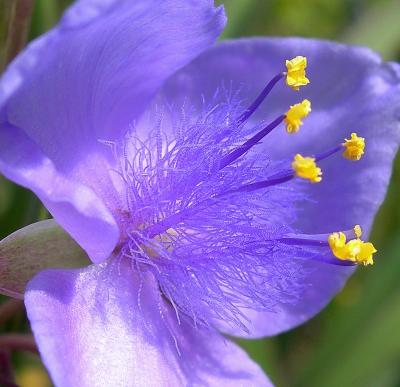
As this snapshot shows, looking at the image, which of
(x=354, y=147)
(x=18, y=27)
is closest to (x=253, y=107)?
(x=354, y=147)

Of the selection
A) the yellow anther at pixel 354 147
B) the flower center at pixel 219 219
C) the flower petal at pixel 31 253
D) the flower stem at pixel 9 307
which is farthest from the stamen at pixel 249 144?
the flower stem at pixel 9 307

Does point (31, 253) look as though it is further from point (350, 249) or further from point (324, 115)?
point (324, 115)

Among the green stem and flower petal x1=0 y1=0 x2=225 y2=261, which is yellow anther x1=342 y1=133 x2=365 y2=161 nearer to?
flower petal x1=0 y1=0 x2=225 y2=261

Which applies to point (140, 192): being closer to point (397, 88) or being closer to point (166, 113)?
point (166, 113)

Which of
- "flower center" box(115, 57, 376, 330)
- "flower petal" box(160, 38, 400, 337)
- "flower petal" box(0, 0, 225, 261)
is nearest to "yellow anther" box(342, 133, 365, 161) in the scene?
"flower center" box(115, 57, 376, 330)

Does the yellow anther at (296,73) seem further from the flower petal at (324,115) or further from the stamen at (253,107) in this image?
the flower petal at (324,115)

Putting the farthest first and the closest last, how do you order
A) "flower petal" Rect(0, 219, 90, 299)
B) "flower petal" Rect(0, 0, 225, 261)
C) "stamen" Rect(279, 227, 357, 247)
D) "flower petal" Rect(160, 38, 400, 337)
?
"flower petal" Rect(160, 38, 400, 337)
"stamen" Rect(279, 227, 357, 247)
"flower petal" Rect(0, 219, 90, 299)
"flower petal" Rect(0, 0, 225, 261)

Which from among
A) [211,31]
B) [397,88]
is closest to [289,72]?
[211,31]
